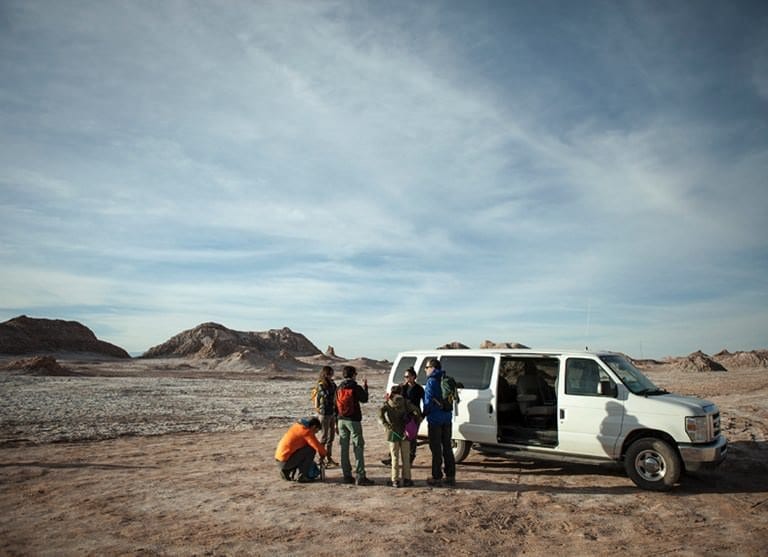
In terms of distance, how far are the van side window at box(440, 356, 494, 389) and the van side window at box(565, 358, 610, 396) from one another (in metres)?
1.50

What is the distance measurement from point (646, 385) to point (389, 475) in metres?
4.93

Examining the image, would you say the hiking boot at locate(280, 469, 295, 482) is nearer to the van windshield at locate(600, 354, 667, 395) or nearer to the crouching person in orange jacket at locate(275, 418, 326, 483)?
the crouching person in orange jacket at locate(275, 418, 326, 483)

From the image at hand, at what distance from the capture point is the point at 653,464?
27.5 ft

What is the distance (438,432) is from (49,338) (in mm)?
89542

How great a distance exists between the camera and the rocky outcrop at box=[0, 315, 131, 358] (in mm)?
75375

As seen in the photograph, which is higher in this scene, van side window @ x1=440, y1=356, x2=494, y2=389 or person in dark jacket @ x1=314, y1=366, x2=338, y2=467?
van side window @ x1=440, y1=356, x2=494, y2=389

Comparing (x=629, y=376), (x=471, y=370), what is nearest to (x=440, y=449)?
(x=471, y=370)

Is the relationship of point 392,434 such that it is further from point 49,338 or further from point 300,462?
point 49,338

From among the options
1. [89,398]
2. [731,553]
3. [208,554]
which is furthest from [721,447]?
[89,398]

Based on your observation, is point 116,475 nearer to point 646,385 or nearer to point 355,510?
point 355,510

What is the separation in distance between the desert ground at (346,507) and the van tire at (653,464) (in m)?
0.20

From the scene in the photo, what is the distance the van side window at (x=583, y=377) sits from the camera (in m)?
9.15

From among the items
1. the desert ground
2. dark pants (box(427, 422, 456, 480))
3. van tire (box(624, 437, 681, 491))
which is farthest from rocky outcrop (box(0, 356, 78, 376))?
van tire (box(624, 437, 681, 491))

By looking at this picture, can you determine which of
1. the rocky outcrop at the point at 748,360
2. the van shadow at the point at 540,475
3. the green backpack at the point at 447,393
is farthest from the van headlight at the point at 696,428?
the rocky outcrop at the point at 748,360
